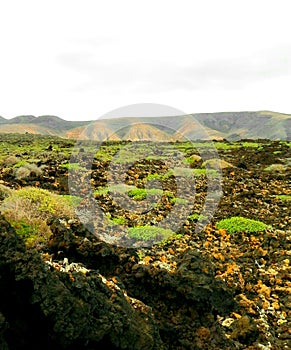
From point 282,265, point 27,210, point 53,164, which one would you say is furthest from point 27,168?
point 282,265

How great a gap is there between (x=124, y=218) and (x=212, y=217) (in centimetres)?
263

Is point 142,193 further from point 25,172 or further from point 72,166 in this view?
point 72,166

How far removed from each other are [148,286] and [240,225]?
5615 mm

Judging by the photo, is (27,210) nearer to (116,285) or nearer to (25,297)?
(116,285)

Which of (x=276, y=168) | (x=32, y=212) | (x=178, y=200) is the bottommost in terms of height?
(x=178, y=200)

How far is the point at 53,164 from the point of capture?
19469 mm

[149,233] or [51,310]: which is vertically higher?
[51,310]

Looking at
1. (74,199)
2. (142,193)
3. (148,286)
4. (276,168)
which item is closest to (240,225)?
(142,193)

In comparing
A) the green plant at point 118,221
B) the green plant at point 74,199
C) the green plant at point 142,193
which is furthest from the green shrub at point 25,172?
the green plant at point 118,221

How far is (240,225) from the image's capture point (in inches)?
484

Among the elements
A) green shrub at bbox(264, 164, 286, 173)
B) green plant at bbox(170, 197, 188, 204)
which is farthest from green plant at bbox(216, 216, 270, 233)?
green shrub at bbox(264, 164, 286, 173)

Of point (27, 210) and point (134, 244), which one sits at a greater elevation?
point (27, 210)

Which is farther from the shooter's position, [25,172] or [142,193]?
[25,172]

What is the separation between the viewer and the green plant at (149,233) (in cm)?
1065
